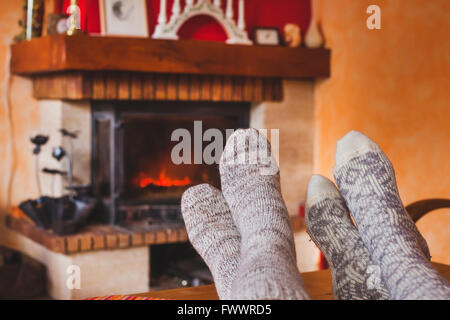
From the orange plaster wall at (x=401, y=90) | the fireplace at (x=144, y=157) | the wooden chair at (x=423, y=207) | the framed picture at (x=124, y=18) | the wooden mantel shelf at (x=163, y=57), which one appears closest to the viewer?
the wooden chair at (x=423, y=207)

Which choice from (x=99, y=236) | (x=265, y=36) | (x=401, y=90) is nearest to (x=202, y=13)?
(x=265, y=36)

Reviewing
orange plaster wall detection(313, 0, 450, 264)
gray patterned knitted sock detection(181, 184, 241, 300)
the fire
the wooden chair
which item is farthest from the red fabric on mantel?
gray patterned knitted sock detection(181, 184, 241, 300)

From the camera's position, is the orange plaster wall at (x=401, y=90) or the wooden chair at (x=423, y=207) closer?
the wooden chair at (x=423, y=207)

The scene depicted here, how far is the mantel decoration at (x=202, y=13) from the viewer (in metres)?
2.45

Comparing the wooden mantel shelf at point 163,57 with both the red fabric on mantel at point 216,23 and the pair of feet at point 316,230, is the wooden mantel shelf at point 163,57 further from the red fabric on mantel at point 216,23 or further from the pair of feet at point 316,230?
the pair of feet at point 316,230

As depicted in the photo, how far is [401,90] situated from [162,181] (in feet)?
3.64

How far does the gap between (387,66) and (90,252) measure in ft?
4.62

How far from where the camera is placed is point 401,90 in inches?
90.2

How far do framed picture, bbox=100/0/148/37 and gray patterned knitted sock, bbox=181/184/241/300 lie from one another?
5.02 feet

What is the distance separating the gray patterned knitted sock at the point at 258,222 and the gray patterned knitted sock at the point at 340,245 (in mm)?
75

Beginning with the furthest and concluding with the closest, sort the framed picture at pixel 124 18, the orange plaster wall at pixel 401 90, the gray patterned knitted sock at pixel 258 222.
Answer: the framed picture at pixel 124 18, the orange plaster wall at pixel 401 90, the gray patterned knitted sock at pixel 258 222

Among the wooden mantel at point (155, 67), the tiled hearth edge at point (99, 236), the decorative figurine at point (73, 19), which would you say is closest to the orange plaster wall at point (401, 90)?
the wooden mantel at point (155, 67)

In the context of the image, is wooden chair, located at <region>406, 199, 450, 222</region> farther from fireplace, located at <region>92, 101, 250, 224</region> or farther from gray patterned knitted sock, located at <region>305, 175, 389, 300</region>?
fireplace, located at <region>92, 101, 250, 224</region>

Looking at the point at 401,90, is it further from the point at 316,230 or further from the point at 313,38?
the point at 316,230
